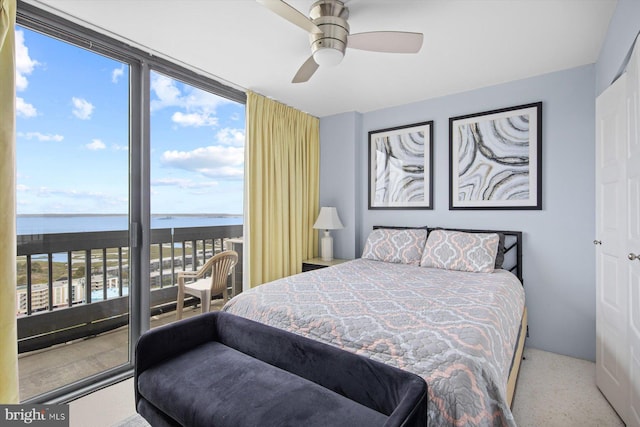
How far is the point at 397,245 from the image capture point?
334 cm

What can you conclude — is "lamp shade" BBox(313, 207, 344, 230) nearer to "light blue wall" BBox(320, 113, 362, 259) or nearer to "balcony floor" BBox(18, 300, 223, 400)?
"light blue wall" BBox(320, 113, 362, 259)

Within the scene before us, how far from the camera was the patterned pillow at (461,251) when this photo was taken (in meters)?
2.80

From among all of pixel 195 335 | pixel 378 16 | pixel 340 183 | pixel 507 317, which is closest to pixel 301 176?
pixel 340 183

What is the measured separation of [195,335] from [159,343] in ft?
0.74

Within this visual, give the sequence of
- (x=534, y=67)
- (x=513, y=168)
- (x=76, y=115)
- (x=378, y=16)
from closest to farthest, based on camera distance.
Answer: (x=378, y=16)
(x=76, y=115)
(x=534, y=67)
(x=513, y=168)

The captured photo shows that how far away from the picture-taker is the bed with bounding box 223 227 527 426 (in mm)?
1199

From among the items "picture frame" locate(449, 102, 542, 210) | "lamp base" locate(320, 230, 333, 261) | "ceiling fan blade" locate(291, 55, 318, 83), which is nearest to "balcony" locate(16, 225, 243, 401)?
"ceiling fan blade" locate(291, 55, 318, 83)

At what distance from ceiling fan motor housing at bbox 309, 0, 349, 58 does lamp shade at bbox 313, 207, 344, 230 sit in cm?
222

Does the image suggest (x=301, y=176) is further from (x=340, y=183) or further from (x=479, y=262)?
(x=479, y=262)

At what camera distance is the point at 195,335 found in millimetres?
1932

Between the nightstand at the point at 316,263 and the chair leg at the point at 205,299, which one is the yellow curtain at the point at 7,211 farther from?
the nightstand at the point at 316,263

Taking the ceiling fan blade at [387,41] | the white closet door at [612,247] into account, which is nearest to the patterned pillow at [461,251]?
the white closet door at [612,247]

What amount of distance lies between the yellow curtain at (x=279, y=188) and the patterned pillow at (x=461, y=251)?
156 cm

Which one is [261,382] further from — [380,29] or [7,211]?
[380,29]
